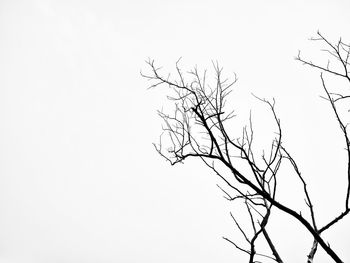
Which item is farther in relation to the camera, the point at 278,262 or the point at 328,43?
the point at 328,43

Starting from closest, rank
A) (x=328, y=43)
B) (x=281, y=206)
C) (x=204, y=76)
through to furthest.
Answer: (x=281, y=206), (x=328, y=43), (x=204, y=76)

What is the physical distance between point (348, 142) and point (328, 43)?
1508mm

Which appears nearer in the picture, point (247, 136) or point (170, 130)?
point (247, 136)

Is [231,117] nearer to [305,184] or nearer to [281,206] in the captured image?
[305,184]

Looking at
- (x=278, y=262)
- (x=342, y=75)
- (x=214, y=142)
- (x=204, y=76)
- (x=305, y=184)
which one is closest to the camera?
(x=214, y=142)

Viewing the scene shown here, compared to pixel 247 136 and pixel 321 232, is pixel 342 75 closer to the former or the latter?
pixel 247 136

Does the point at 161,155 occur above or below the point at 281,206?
above

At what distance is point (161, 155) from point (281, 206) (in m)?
1.71

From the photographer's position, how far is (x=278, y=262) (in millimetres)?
2988

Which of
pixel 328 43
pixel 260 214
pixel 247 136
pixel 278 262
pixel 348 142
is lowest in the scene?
pixel 278 262

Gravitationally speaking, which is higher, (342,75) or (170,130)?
(342,75)

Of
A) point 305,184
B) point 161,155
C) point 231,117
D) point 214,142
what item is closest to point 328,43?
point 231,117

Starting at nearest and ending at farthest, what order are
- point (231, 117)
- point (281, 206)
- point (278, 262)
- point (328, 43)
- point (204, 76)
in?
point (281, 206), point (278, 262), point (328, 43), point (231, 117), point (204, 76)

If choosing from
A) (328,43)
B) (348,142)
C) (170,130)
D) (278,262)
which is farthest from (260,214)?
(328,43)
